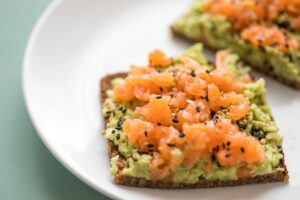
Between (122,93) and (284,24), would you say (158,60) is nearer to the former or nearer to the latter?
(122,93)

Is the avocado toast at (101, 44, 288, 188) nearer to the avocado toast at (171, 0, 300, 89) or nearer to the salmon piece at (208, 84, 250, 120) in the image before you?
the salmon piece at (208, 84, 250, 120)

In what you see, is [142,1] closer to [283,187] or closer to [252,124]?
[252,124]

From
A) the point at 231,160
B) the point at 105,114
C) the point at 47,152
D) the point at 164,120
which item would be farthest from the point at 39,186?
the point at 231,160

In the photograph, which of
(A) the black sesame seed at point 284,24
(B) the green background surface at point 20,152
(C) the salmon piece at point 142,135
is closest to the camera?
(C) the salmon piece at point 142,135

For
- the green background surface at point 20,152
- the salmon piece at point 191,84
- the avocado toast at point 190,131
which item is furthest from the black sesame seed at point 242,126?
the green background surface at point 20,152

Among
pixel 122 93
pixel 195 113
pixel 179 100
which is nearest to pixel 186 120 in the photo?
pixel 195 113

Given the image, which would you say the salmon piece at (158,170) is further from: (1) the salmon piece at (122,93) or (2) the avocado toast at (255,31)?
(2) the avocado toast at (255,31)
